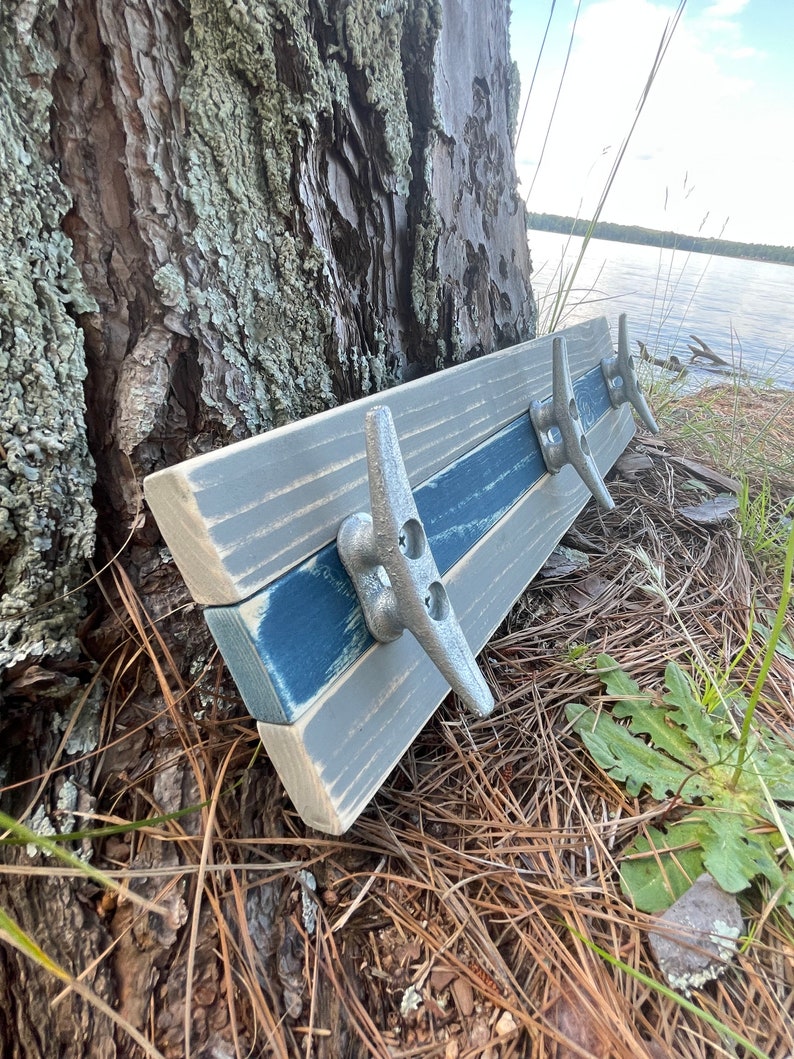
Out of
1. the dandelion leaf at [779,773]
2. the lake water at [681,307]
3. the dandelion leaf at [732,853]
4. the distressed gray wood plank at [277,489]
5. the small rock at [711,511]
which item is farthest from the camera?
the lake water at [681,307]

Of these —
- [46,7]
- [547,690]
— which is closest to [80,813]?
[547,690]

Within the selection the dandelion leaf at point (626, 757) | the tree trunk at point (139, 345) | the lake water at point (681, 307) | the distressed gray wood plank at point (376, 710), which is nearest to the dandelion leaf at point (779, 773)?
the dandelion leaf at point (626, 757)

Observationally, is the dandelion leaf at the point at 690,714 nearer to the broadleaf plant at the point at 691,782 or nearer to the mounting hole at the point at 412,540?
the broadleaf plant at the point at 691,782

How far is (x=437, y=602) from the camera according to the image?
0.72 metres

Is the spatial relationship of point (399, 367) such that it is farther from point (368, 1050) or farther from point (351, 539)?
point (368, 1050)

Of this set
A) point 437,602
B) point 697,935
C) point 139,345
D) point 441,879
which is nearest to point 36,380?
point 139,345

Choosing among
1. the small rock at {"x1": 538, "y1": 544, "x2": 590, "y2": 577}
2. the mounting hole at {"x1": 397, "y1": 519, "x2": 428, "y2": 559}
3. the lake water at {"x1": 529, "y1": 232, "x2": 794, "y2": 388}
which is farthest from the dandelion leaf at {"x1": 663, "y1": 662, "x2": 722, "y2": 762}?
the lake water at {"x1": 529, "y1": 232, "x2": 794, "y2": 388}

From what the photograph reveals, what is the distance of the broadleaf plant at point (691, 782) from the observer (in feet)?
2.72

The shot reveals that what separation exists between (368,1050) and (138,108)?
4.06 ft

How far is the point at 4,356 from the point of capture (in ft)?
2.46

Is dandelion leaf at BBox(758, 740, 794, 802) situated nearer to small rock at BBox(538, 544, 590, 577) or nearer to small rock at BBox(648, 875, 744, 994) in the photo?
small rock at BBox(648, 875, 744, 994)

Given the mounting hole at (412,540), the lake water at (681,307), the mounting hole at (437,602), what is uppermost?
the mounting hole at (412,540)

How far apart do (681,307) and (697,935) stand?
6.99 m

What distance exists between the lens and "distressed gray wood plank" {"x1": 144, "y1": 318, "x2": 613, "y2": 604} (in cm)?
60
